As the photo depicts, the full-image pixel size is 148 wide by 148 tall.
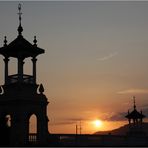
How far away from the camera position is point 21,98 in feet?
126

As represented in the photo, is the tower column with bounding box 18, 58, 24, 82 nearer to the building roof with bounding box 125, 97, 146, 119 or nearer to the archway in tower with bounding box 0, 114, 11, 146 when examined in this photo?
the archway in tower with bounding box 0, 114, 11, 146

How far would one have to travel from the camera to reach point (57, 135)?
40906mm

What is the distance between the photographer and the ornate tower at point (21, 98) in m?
38.5

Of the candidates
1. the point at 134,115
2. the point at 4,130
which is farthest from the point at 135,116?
the point at 4,130

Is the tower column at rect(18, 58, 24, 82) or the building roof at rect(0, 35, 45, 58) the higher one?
the building roof at rect(0, 35, 45, 58)

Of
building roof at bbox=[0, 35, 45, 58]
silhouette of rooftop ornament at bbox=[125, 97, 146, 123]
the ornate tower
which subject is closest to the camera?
the ornate tower

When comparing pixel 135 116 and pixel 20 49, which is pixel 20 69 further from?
pixel 135 116

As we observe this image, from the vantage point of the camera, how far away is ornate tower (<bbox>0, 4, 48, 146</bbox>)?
126 ft

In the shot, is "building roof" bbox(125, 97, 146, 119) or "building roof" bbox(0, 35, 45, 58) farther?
"building roof" bbox(125, 97, 146, 119)

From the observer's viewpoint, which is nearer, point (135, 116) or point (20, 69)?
point (20, 69)

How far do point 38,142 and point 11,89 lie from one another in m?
4.59

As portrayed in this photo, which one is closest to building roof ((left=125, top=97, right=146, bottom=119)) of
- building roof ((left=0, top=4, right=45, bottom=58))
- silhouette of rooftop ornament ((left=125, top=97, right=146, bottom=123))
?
silhouette of rooftop ornament ((left=125, top=97, right=146, bottom=123))

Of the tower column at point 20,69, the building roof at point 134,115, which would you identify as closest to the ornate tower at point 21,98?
the tower column at point 20,69

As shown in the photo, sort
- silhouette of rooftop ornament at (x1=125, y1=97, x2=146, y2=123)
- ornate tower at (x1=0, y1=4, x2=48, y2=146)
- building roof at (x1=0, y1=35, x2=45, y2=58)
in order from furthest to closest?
silhouette of rooftop ornament at (x1=125, y1=97, x2=146, y2=123) → building roof at (x1=0, y1=35, x2=45, y2=58) → ornate tower at (x1=0, y1=4, x2=48, y2=146)
